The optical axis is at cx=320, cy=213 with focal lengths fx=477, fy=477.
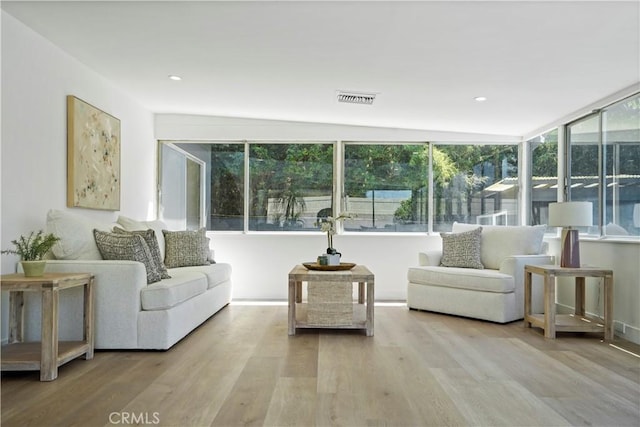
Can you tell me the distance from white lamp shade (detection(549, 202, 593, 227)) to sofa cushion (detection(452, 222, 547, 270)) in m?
0.84

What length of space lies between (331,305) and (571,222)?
2193 mm

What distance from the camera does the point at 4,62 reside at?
3191mm

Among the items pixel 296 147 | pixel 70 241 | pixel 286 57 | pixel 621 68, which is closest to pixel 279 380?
pixel 70 241

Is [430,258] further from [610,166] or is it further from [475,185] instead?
[610,166]

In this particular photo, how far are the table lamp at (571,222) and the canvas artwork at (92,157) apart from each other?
415cm

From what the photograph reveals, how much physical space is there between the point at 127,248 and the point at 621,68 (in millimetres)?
3923

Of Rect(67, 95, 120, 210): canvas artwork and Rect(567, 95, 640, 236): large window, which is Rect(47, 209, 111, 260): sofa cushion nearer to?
Rect(67, 95, 120, 210): canvas artwork

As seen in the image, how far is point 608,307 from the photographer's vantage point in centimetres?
391

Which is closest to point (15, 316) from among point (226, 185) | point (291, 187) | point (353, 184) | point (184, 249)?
point (184, 249)

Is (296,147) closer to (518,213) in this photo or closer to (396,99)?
(396,99)

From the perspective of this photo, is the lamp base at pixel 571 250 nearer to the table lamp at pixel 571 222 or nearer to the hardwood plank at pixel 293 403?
the table lamp at pixel 571 222

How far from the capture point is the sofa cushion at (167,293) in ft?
11.3

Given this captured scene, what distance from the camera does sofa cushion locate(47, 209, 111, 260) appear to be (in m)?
3.49

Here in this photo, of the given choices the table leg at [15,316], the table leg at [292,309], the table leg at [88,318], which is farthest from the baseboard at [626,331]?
the table leg at [15,316]
